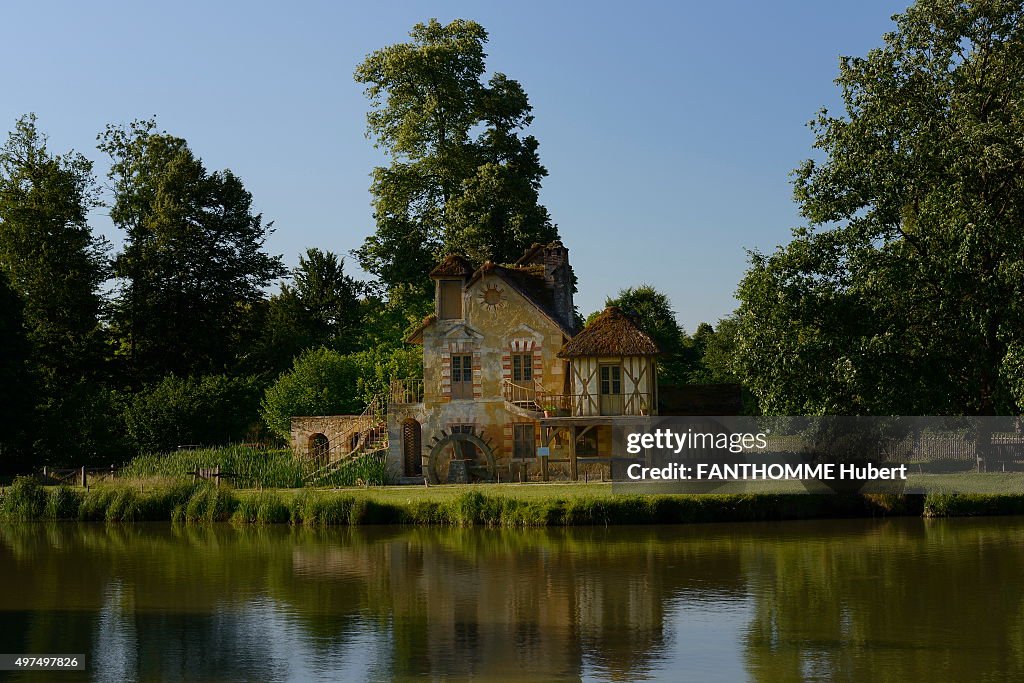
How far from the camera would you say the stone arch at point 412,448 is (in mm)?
41656

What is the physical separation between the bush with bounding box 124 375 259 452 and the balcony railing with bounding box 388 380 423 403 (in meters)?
7.92

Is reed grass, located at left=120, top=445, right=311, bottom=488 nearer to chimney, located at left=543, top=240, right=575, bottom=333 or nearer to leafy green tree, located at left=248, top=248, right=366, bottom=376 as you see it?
chimney, located at left=543, top=240, right=575, bottom=333

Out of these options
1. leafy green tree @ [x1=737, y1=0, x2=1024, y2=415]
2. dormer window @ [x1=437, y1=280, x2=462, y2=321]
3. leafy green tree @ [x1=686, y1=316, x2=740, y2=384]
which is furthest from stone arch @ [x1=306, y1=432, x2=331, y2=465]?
leafy green tree @ [x1=686, y1=316, x2=740, y2=384]

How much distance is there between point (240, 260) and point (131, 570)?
34071 mm

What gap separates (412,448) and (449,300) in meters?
5.04

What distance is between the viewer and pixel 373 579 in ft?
76.0

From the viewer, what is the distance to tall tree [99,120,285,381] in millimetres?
54500

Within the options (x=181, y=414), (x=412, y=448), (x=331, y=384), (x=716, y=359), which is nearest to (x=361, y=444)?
(x=412, y=448)

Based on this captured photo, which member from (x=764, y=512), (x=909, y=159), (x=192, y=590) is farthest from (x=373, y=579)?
(x=909, y=159)

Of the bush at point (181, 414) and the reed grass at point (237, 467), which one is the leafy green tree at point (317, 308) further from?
the reed grass at point (237, 467)

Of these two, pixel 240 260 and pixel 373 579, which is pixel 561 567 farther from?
pixel 240 260

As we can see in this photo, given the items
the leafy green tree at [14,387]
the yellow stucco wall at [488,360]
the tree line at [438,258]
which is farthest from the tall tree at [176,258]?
the yellow stucco wall at [488,360]

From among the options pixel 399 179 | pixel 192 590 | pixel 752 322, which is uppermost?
pixel 399 179

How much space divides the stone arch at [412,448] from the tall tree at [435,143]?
1163cm
